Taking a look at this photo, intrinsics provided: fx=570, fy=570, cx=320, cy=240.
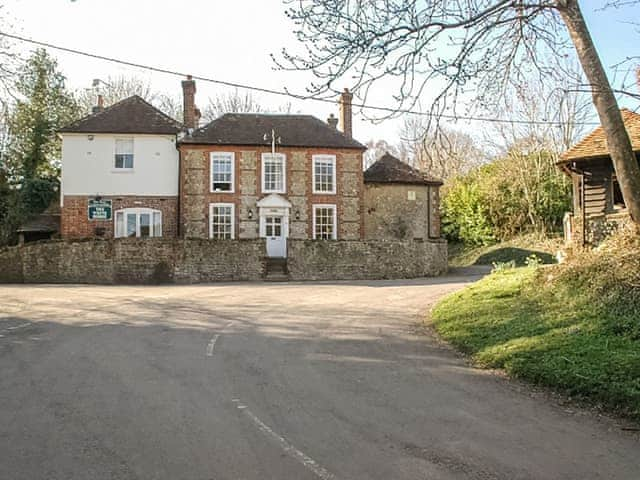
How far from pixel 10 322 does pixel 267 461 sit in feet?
34.1

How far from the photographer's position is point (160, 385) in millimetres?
7191

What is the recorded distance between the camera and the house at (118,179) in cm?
2855

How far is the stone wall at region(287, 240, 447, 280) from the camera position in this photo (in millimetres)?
25406

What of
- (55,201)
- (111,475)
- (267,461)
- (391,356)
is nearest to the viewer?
(111,475)

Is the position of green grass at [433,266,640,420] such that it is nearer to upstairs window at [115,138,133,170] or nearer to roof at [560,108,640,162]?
roof at [560,108,640,162]

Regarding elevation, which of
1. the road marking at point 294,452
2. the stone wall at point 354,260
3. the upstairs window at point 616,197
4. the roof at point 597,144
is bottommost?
the road marking at point 294,452

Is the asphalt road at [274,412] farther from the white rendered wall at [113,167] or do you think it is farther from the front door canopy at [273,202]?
the white rendered wall at [113,167]

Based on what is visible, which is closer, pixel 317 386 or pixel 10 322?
pixel 317 386

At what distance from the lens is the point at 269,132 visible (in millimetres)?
30812

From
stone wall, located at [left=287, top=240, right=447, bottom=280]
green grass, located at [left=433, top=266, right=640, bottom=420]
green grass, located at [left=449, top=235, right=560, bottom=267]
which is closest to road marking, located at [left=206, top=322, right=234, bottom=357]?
green grass, located at [left=433, top=266, right=640, bottom=420]

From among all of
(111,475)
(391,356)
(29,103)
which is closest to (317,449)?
(111,475)

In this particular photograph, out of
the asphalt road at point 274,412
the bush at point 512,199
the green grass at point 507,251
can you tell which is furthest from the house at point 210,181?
the asphalt road at point 274,412

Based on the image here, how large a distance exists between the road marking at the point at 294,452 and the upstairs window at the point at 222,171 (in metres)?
24.2

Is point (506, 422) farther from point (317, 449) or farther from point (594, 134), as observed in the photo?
point (594, 134)
